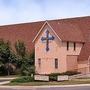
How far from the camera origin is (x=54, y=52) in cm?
5803

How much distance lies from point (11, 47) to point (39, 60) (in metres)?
8.22

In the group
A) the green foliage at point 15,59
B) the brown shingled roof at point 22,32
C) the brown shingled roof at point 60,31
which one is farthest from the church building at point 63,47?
the brown shingled roof at point 22,32

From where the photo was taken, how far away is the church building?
57.2m

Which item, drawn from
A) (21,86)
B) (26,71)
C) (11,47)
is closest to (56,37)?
(26,71)

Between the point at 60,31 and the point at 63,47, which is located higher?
the point at 60,31

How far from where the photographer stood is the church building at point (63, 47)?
5722cm

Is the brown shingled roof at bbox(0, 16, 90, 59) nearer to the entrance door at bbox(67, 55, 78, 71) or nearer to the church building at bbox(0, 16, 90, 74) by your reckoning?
the church building at bbox(0, 16, 90, 74)

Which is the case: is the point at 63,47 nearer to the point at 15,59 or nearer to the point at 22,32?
the point at 15,59

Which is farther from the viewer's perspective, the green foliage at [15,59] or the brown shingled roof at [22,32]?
the brown shingled roof at [22,32]

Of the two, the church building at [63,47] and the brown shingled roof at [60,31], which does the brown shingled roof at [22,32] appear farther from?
the church building at [63,47]

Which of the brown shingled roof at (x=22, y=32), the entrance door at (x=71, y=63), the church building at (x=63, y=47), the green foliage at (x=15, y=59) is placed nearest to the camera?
the church building at (x=63, y=47)

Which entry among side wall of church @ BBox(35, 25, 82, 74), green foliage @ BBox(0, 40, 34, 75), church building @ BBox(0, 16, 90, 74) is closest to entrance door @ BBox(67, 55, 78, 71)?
church building @ BBox(0, 16, 90, 74)

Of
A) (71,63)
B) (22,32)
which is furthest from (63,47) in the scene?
(22,32)

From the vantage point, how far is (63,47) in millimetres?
57469
